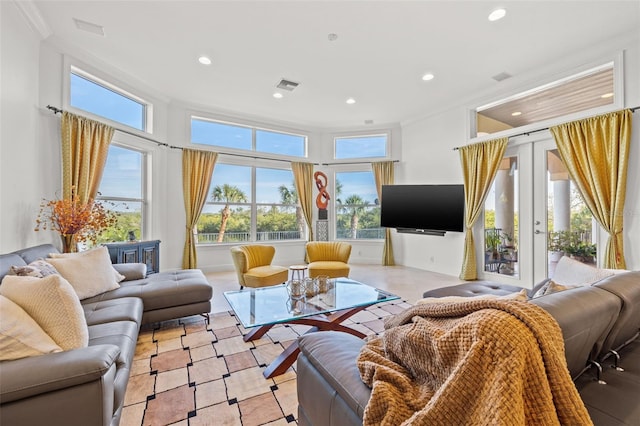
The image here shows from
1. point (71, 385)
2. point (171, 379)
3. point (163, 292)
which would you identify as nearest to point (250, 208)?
point (163, 292)

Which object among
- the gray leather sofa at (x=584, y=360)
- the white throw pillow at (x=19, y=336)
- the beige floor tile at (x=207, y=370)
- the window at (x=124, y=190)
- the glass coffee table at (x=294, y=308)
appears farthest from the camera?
the window at (x=124, y=190)

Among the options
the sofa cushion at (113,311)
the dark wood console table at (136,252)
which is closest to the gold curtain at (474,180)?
the sofa cushion at (113,311)

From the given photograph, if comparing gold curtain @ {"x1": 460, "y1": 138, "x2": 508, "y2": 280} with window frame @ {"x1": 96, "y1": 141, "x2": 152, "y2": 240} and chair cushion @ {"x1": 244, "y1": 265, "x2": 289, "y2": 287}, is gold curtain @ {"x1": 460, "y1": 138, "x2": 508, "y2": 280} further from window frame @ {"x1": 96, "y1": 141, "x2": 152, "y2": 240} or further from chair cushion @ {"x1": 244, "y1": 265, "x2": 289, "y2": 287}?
window frame @ {"x1": 96, "y1": 141, "x2": 152, "y2": 240}

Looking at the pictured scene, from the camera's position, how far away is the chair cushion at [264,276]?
11.8 ft

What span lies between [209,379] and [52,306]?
1082mm

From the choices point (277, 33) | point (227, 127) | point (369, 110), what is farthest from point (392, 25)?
point (227, 127)

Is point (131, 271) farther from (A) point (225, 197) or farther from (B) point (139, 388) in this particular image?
(A) point (225, 197)

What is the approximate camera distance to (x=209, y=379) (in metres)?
1.99

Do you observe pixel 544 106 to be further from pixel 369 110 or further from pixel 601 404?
pixel 601 404

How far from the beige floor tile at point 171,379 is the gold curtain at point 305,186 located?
4496mm

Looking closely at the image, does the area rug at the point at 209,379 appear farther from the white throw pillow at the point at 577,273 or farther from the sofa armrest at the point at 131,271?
the white throw pillow at the point at 577,273

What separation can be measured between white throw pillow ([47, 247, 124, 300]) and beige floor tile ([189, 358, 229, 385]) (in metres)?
1.19

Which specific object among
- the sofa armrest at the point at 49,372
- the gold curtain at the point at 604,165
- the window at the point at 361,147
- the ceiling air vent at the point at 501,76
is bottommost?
the sofa armrest at the point at 49,372

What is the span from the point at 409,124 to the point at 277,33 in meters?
3.78
